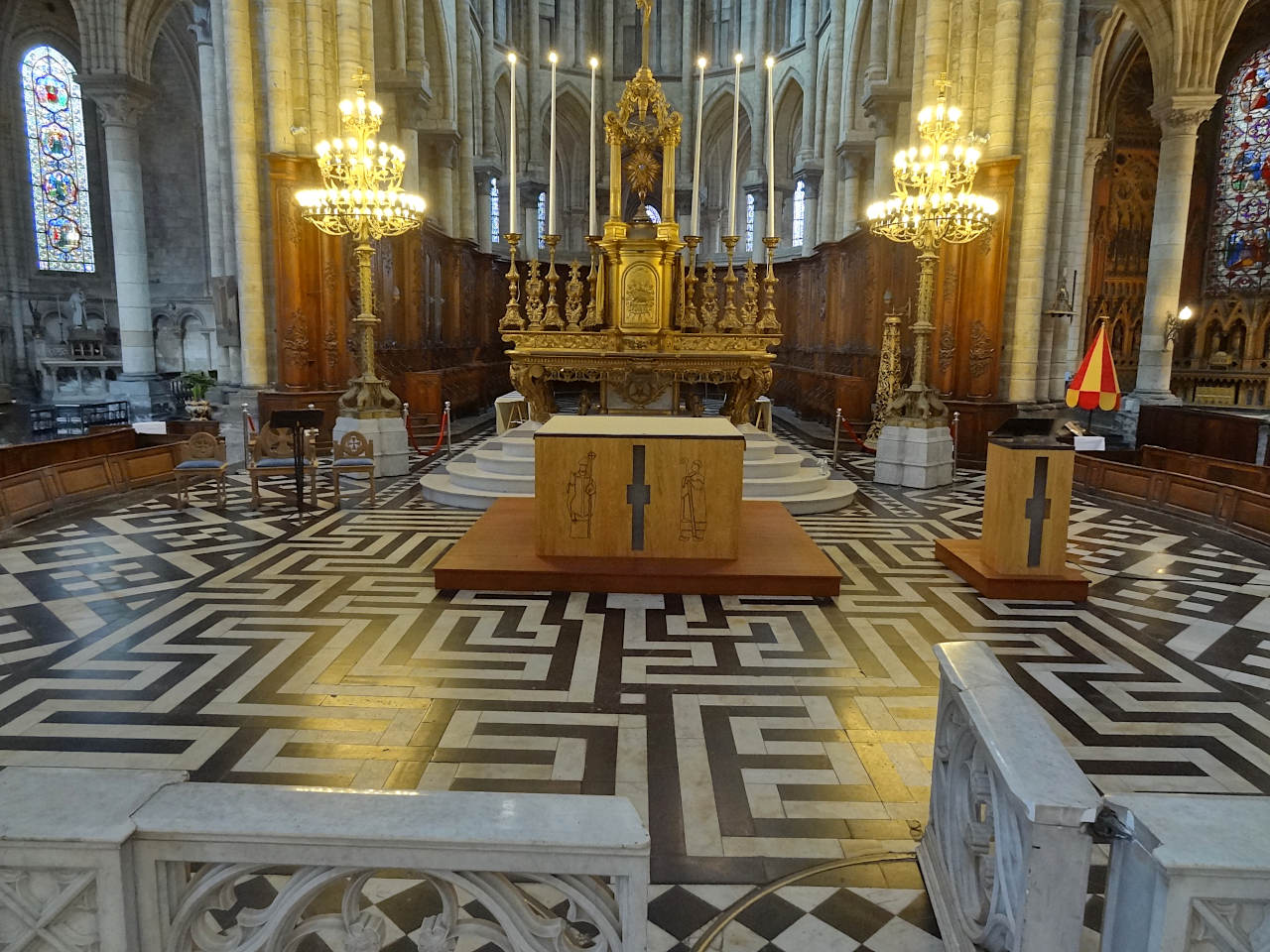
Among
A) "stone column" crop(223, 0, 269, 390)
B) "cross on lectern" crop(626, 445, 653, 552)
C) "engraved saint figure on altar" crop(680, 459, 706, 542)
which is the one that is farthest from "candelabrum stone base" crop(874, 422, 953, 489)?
"stone column" crop(223, 0, 269, 390)

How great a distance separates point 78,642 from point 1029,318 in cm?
1264

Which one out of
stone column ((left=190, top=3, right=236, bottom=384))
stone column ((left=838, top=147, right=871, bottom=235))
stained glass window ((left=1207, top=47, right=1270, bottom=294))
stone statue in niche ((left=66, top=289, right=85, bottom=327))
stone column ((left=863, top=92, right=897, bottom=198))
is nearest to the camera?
stone column ((left=190, top=3, right=236, bottom=384))

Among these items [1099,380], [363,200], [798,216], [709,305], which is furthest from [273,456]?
[798,216]

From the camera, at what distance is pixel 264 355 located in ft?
42.3

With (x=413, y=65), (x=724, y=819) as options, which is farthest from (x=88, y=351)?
(x=724, y=819)

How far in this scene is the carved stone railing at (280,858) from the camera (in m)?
1.59

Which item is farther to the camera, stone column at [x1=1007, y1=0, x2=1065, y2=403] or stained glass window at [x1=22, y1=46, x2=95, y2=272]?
stained glass window at [x1=22, y1=46, x2=95, y2=272]

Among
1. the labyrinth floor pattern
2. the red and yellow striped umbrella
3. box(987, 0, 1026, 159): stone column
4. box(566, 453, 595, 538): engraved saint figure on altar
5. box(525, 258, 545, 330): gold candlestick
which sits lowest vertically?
the labyrinth floor pattern

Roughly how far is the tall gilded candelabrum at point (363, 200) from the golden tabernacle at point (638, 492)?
583 cm

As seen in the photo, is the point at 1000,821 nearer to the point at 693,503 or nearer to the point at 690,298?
the point at 693,503

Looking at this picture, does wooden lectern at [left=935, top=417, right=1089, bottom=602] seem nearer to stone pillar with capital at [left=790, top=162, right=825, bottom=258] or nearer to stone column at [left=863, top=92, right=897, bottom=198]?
stone column at [left=863, top=92, right=897, bottom=198]

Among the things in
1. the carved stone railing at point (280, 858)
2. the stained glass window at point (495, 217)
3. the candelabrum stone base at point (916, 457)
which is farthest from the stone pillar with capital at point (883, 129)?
the carved stone railing at point (280, 858)

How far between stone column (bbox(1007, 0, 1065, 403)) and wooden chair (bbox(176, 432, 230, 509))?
11409 millimetres

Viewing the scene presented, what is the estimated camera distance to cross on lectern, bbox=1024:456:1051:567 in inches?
245
